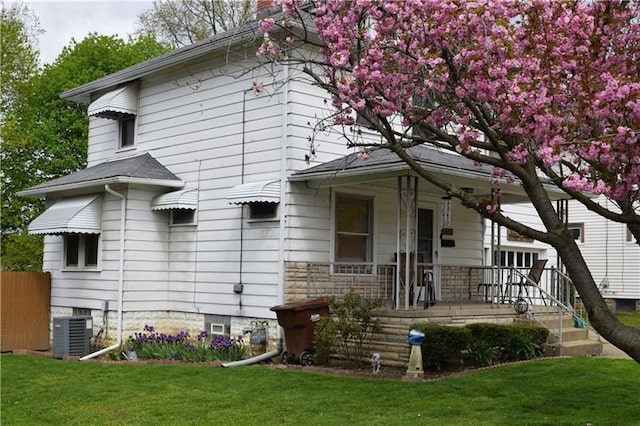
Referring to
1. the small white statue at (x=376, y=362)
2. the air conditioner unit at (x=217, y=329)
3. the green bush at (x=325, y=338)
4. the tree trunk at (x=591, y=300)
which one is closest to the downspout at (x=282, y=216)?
the green bush at (x=325, y=338)

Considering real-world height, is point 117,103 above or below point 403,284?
above

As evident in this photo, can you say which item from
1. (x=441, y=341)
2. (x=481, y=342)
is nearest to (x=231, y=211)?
(x=441, y=341)

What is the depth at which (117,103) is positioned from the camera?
17250mm

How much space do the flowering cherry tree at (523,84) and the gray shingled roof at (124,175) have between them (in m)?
7.08

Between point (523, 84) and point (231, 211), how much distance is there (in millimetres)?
8013

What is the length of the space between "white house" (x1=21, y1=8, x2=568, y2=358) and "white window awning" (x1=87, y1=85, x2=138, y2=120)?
0.04 m

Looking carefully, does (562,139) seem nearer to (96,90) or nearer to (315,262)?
(315,262)

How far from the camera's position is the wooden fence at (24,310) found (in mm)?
17391

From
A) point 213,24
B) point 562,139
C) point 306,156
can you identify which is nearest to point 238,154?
point 306,156

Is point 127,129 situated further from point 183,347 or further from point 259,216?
point 183,347

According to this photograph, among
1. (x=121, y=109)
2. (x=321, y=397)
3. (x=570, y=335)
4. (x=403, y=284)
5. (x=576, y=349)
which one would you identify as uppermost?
(x=121, y=109)

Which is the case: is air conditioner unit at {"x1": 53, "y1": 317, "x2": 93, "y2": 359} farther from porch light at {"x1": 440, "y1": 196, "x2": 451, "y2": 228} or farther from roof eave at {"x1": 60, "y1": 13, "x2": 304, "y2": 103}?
porch light at {"x1": 440, "y1": 196, "x2": 451, "y2": 228}

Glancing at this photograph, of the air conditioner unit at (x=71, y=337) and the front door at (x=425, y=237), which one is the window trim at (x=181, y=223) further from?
the front door at (x=425, y=237)

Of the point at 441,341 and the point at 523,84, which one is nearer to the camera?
the point at 523,84
